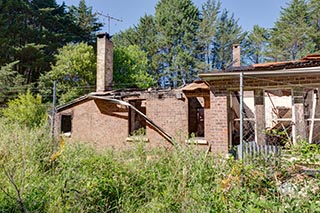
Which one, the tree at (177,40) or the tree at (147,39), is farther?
the tree at (147,39)

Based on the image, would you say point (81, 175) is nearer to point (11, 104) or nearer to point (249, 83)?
point (249, 83)

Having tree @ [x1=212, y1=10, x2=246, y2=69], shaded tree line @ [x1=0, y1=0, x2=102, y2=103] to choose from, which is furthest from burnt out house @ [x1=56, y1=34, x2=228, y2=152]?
tree @ [x1=212, y1=10, x2=246, y2=69]

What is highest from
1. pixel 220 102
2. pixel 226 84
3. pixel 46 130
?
pixel 226 84

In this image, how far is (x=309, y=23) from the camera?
1017 inches

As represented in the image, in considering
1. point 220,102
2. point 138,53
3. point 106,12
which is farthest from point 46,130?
point 138,53

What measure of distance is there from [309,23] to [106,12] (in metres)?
21.1

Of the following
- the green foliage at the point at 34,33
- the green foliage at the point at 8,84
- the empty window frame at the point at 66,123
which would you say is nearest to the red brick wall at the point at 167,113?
the empty window frame at the point at 66,123

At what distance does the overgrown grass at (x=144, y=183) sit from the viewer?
133 inches

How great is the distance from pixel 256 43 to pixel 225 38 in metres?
3.56

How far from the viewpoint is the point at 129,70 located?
81.7ft

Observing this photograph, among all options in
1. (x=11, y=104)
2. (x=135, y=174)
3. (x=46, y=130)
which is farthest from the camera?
(x=11, y=104)

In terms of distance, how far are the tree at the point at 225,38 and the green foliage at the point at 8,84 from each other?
68.8ft

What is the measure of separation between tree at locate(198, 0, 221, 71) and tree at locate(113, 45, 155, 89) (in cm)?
780

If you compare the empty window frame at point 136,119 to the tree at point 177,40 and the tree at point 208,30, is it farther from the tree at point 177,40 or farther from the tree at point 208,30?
the tree at point 208,30
